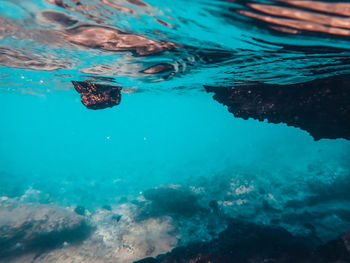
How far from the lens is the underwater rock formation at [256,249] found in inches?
270

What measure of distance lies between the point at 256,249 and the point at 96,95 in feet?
35.3

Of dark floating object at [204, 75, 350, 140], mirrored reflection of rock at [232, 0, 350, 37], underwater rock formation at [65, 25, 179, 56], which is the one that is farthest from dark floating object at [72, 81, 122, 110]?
mirrored reflection of rock at [232, 0, 350, 37]

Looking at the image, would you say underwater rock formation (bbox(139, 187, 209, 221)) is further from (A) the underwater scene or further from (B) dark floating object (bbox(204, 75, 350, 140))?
(B) dark floating object (bbox(204, 75, 350, 140))

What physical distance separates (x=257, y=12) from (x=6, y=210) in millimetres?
24893

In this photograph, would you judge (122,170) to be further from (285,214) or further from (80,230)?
(285,214)

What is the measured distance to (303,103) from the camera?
354 inches

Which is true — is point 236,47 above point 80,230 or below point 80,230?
above

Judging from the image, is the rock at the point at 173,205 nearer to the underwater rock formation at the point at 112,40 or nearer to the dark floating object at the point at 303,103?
A: the dark floating object at the point at 303,103

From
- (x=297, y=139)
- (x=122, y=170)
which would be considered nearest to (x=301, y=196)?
(x=297, y=139)

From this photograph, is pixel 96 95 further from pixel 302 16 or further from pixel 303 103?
pixel 303 103

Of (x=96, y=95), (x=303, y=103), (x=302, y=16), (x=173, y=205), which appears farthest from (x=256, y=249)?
(x=173, y=205)

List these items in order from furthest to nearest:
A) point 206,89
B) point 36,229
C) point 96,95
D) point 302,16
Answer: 1. point 36,229
2. point 206,89
3. point 96,95
4. point 302,16

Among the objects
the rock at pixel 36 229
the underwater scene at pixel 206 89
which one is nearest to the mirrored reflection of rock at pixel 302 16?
the underwater scene at pixel 206 89

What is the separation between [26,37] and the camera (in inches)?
301
